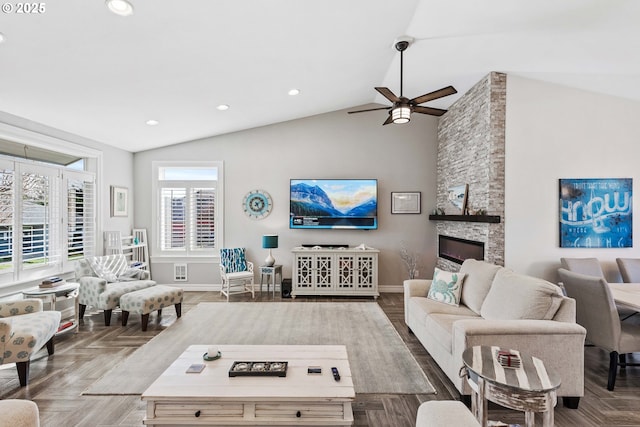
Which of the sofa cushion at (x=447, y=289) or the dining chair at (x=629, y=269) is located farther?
the dining chair at (x=629, y=269)

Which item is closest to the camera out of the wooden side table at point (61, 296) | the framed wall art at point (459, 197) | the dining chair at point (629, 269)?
the wooden side table at point (61, 296)

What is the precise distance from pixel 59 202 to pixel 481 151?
5.72 m

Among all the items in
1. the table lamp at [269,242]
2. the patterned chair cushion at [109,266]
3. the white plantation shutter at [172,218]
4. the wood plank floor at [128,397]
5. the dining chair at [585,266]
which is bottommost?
the wood plank floor at [128,397]

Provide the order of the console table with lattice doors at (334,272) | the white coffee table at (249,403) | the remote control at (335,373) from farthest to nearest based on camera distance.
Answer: the console table with lattice doors at (334,272), the remote control at (335,373), the white coffee table at (249,403)

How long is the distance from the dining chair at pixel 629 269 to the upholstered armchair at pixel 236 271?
4958mm

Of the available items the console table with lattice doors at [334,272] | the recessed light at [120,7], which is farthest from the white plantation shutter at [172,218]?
the recessed light at [120,7]

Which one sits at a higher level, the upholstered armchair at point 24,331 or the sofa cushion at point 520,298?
the sofa cushion at point 520,298

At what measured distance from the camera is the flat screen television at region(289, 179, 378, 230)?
541 cm

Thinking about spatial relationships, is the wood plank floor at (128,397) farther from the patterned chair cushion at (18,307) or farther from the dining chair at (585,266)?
the dining chair at (585,266)

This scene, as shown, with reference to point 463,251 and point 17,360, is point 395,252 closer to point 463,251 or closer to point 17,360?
point 463,251

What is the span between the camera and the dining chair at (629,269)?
3445 millimetres

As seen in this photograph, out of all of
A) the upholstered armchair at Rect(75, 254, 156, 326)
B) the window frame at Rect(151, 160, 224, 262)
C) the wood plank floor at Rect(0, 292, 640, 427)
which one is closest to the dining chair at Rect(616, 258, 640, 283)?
the wood plank floor at Rect(0, 292, 640, 427)

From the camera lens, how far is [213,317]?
13.5ft

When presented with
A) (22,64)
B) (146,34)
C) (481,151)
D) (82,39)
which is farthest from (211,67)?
(481,151)
